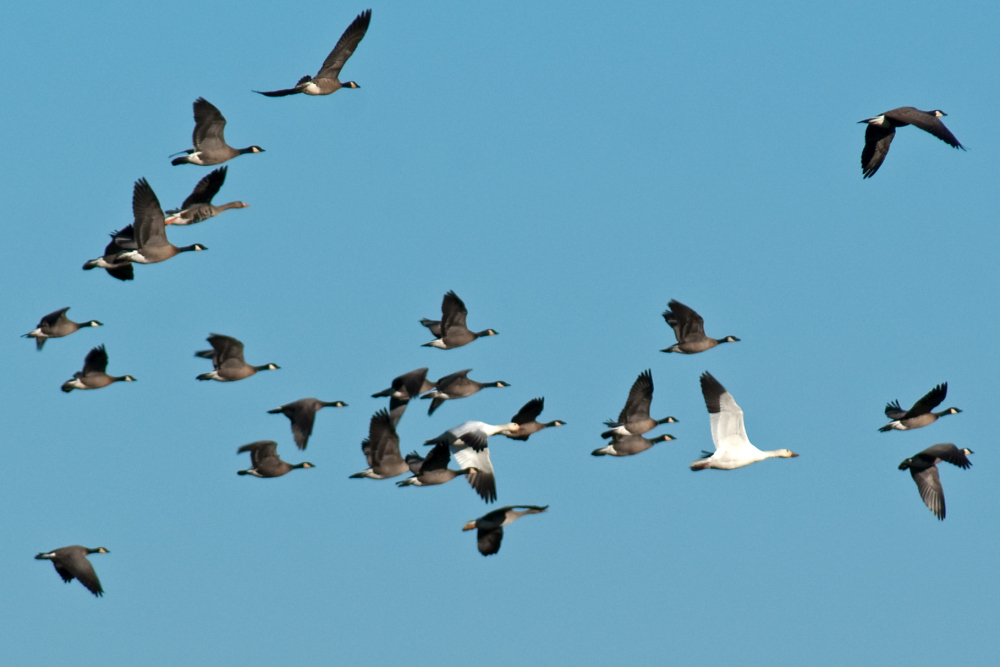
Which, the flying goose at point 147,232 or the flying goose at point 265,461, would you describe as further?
the flying goose at point 265,461

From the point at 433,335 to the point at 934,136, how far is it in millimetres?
12161

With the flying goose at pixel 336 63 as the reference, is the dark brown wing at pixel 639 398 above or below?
below

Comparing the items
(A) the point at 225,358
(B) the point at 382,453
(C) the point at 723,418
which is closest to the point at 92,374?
(A) the point at 225,358

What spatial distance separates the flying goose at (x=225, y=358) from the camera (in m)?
32.0

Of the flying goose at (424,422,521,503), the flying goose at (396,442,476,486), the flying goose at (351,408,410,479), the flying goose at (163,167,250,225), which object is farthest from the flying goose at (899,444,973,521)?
the flying goose at (163,167,250,225)

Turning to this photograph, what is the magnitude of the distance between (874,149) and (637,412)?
7.68 metres

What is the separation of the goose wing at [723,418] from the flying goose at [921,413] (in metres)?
4.46

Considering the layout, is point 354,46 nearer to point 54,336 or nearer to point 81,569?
point 54,336

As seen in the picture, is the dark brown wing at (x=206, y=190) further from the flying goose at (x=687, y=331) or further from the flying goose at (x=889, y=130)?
the flying goose at (x=889, y=130)

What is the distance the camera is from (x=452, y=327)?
1296 inches

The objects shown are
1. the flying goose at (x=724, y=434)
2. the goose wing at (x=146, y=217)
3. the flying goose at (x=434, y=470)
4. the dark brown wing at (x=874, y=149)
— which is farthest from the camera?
the flying goose at (x=434, y=470)

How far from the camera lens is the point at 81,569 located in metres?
30.2

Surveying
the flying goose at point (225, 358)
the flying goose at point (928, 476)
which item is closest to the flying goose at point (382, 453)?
the flying goose at point (225, 358)

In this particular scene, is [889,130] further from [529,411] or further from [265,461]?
[265,461]
